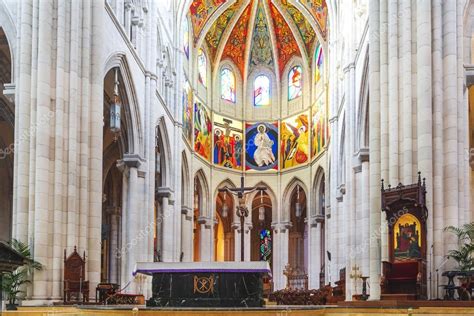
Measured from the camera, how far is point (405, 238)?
16.6 meters

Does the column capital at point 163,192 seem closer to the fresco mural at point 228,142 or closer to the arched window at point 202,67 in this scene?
the fresco mural at point 228,142

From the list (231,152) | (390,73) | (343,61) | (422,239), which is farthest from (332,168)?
(422,239)

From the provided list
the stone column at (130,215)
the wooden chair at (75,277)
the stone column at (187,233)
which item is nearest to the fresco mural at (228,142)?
the stone column at (187,233)

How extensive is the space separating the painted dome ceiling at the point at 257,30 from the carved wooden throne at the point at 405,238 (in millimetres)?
25793

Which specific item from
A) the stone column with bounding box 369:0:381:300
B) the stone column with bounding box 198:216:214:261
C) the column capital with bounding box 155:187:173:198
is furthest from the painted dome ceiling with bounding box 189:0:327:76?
the stone column with bounding box 369:0:381:300

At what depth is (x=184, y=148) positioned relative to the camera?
3881cm

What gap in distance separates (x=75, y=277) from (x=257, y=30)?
30.8 metres

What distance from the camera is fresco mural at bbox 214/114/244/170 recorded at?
4544 cm

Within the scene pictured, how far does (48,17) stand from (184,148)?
19.8m

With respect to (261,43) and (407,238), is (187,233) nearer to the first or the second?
(261,43)

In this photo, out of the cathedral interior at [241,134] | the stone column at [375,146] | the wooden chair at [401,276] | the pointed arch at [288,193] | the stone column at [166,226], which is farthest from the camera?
the pointed arch at [288,193]

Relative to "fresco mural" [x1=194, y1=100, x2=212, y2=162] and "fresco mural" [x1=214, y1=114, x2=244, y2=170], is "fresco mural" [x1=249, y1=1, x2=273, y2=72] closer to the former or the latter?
"fresco mural" [x1=214, y1=114, x2=244, y2=170]

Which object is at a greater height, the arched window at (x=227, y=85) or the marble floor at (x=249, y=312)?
the arched window at (x=227, y=85)

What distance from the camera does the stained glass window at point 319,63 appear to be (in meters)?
42.3
